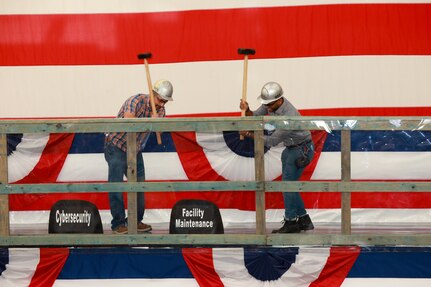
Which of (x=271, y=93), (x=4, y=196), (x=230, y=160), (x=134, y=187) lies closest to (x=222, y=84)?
(x=271, y=93)

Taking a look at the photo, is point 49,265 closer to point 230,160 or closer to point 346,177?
point 230,160

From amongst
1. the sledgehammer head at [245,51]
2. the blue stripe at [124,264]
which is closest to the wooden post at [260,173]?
the blue stripe at [124,264]

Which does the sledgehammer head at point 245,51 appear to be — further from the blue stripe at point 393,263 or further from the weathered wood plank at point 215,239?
the blue stripe at point 393,263

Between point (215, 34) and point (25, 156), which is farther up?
point (215, 34)

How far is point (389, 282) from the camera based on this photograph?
718 centimetres

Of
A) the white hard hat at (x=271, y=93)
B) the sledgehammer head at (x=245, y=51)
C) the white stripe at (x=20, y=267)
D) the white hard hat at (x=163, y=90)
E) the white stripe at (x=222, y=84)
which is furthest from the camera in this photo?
the white stripe at (x=222, y=84)

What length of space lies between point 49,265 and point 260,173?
6.20 feet

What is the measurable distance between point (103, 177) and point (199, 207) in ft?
2.77

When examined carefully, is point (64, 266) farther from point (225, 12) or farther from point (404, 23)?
point (404, 23)

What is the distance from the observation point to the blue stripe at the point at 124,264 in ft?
23.8

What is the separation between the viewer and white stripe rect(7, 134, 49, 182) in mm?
7363

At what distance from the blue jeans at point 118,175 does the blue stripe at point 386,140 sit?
1.54 m

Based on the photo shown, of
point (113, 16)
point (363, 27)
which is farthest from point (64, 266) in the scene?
point (363, 27)

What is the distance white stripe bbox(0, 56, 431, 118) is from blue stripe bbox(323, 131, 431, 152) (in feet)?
5.55
